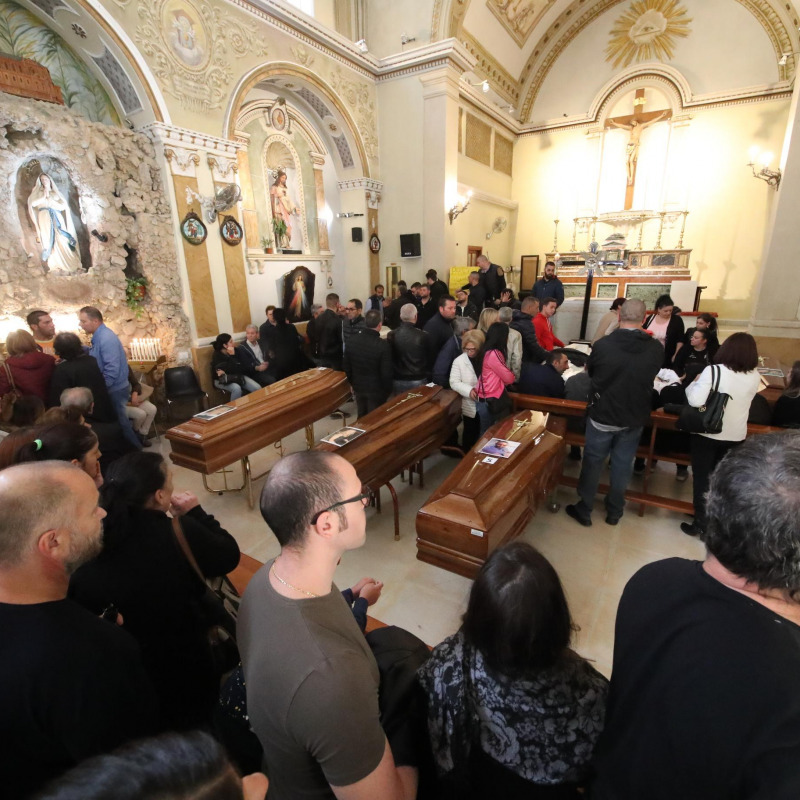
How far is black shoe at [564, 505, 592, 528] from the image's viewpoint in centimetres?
333

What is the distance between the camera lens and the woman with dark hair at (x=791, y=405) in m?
2.99

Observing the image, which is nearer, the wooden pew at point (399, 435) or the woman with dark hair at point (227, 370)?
the wooden pew at point (399, 435)

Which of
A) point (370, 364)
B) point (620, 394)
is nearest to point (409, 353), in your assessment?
point (370, 364)

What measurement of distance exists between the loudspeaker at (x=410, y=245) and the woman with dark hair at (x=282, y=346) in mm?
4019

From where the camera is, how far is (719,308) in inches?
432

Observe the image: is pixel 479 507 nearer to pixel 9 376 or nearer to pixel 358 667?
pixel 358 667

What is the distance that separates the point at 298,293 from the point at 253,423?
517 centimetres

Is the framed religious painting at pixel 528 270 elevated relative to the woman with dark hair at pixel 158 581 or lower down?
elevated

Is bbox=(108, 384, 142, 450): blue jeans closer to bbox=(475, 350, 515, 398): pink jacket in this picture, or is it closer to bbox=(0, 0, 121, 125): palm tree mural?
bbox=(475, 350, 515, 398): pink jacket

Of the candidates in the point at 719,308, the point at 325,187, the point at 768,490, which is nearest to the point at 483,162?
the point at 325,187

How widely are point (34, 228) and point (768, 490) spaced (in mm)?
6397

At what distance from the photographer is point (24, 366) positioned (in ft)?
11.6

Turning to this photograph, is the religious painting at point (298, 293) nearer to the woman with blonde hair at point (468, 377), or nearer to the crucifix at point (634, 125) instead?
the woman with blonde hair at point (468, 377)

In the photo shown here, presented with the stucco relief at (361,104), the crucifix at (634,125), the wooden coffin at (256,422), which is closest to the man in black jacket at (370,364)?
the wooden coffin at (256,422)
